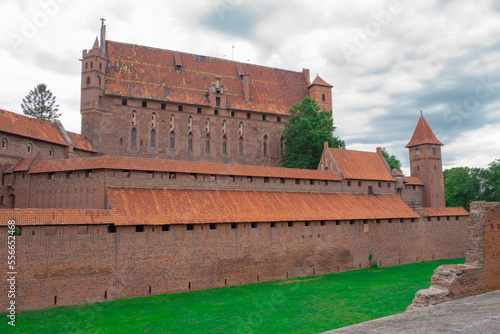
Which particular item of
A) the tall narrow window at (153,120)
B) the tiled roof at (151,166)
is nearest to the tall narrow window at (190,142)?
the tall narrow window at (153,120)

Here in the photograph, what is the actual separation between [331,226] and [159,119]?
69.9ft

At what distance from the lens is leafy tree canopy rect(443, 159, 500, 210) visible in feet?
171

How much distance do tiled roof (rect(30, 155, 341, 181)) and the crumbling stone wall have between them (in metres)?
15.6

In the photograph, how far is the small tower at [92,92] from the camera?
121 ft

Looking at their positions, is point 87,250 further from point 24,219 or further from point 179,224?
point 179,224

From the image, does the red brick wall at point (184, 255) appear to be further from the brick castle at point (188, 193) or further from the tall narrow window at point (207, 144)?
the tall narrow window at point (207, 144)

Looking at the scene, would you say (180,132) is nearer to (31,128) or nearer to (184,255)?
(31,128)

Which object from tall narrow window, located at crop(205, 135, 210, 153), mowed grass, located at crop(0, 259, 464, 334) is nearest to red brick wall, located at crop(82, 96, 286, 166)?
tall narrow window, located at crop(205, 135, 210, 153)

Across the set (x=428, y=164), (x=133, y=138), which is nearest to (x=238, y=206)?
(x=133, y=138)

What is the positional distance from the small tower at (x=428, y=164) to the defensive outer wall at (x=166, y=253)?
12248 millimetres

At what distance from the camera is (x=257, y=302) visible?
65.4 ft

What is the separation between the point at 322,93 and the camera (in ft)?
158

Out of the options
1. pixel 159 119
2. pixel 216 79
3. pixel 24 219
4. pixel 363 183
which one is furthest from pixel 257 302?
pixel 216 79

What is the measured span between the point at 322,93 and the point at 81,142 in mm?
28391
